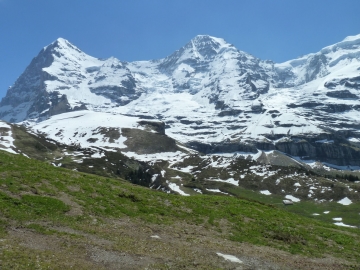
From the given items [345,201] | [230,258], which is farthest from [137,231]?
[345,201]

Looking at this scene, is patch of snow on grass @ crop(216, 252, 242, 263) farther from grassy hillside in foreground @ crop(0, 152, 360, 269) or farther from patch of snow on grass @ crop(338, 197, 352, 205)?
patch of snow on grass @ crop(338, 197, 352, 205)

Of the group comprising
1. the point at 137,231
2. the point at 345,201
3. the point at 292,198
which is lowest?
the point at 292,198

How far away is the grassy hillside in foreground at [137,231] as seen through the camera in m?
21.8

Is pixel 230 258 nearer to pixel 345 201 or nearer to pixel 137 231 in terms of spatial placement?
pixel 137 231

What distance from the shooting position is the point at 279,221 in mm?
35625

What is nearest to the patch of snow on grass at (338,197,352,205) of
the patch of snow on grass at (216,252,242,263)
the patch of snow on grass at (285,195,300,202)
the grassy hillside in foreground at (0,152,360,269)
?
the patch of snow on grass at (285,195,300,202)

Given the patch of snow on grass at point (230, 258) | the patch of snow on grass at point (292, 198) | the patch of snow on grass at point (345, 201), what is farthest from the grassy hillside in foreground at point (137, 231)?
the patch of snow on grass at point (292, 198)

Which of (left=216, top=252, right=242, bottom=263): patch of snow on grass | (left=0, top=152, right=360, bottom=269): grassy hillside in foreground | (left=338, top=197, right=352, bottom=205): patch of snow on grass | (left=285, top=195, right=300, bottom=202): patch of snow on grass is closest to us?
(left=0, top=152, right=360, bottom=269): grassy hillside in foreground

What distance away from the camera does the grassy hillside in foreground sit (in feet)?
71.7

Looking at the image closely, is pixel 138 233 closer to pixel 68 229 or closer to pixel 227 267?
pixel 68 229

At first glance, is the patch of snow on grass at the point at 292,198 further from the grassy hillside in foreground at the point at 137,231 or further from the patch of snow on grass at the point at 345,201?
the grassy hillside in foreground at the point at 137,231

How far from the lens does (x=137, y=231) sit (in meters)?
27.7

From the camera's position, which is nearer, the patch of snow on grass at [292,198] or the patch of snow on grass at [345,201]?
the patch of snow on grass at [345,201]

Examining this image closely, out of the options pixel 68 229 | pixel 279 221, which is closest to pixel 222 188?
pixel 279 221
